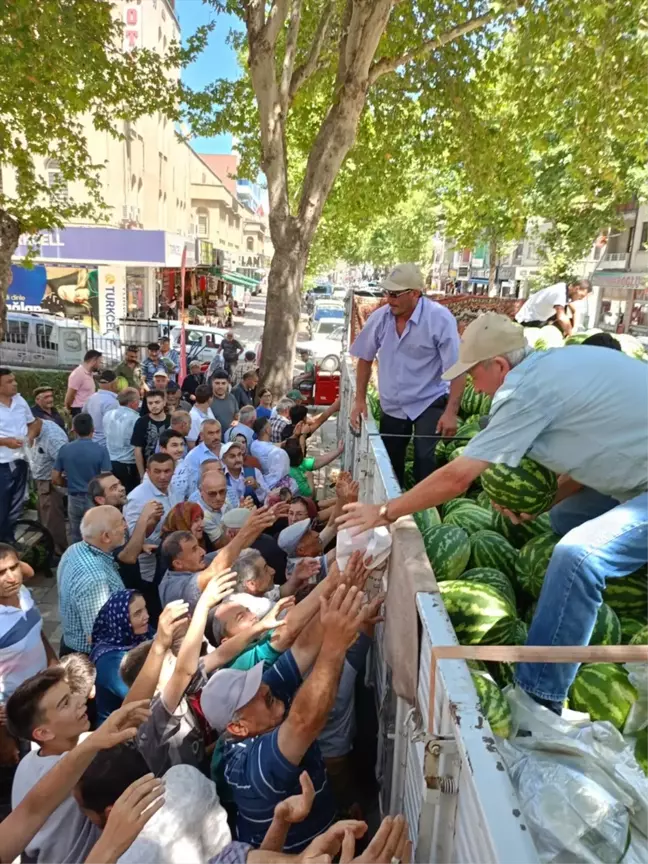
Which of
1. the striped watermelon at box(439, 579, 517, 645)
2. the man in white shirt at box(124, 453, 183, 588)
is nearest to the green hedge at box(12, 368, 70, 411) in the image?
the man in white shirt at box(124, 453, 183, 588)

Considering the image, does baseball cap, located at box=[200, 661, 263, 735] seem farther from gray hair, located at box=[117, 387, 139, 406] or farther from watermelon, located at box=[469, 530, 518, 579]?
gray hair, located at box=[117, 387, 139, 406]

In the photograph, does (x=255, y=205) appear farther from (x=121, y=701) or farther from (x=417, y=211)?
(x=121, y=701)

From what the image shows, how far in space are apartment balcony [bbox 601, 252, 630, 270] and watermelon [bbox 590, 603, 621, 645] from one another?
38175mm

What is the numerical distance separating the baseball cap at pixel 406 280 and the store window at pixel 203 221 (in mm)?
48788

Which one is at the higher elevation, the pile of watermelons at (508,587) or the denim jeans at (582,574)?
the denim jeans at (582,574)

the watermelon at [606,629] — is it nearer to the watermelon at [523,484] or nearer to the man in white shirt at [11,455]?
the watermelon at [523,484]

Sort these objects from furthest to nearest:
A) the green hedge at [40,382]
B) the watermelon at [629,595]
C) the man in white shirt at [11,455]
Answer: the green hedge at [40,382], the man in white shirt at [11,455], the watermelon at [629,595]

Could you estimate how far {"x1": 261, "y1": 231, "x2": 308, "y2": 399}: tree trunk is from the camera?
1066 cm

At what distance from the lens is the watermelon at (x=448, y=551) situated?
9.68ft

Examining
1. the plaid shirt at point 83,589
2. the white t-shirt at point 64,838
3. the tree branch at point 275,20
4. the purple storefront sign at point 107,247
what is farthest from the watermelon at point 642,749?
the purple storefront sign at point 107,247

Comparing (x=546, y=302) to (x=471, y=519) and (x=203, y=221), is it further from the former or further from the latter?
(x=203, y=221)

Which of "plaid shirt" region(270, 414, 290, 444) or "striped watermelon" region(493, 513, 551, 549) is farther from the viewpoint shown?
"plaid shirt" region(270, 414, 290, 444)

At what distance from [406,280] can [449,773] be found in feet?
11.0

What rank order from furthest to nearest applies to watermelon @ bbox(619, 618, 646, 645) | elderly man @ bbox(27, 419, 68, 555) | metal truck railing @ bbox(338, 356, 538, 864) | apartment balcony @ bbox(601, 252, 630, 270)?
1. apartment balcony @ bbox(601, 252, 630, 270)
2. elderly man @ bbox(27, 419, 68, 555)
3. watermelon @ bbox(619, 618, 646, 645)
4. metal truck railing @ bbox(338, 356, 538, 864)
